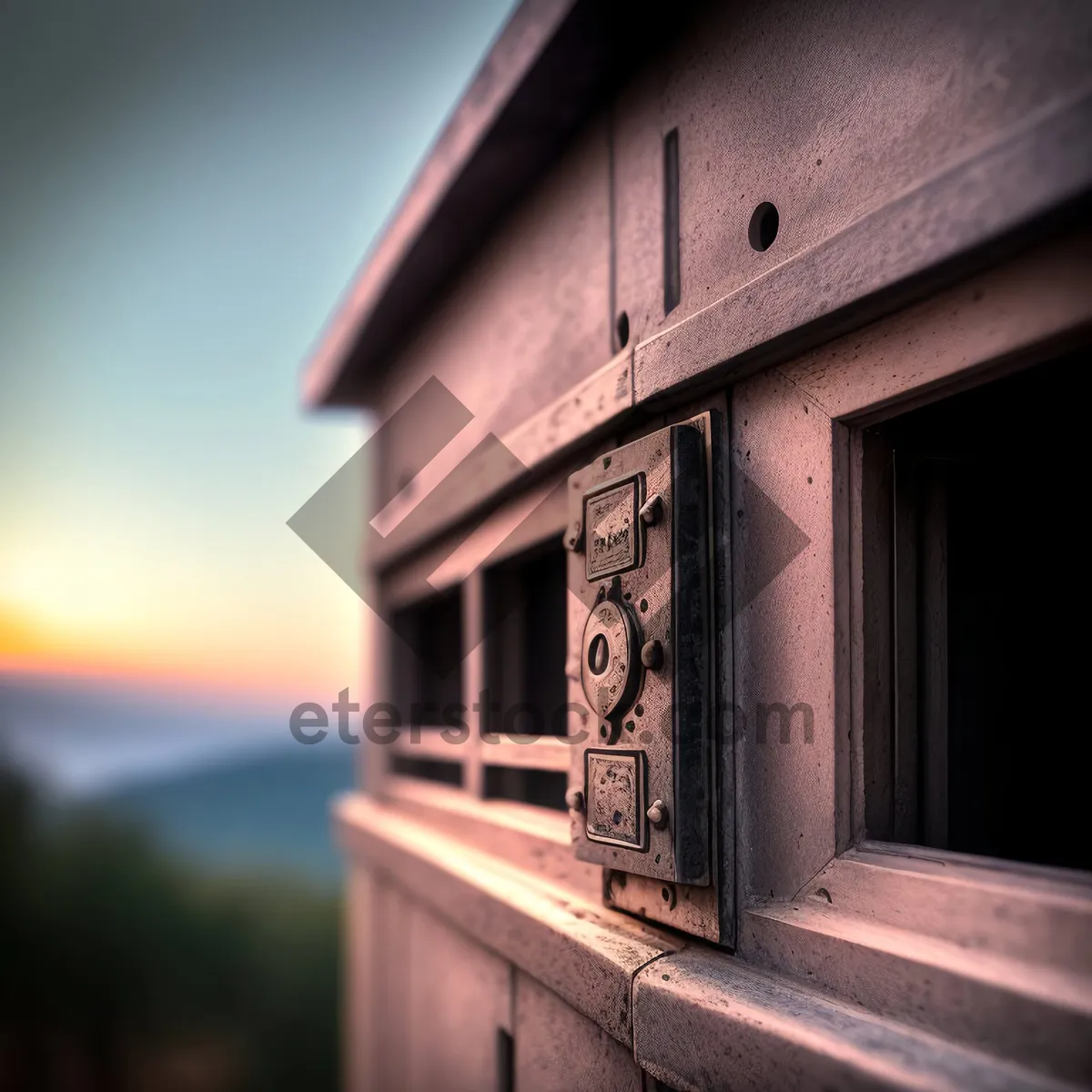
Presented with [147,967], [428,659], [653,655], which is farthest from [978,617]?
[147,967]

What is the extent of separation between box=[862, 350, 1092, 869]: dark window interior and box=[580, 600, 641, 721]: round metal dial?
517 mm

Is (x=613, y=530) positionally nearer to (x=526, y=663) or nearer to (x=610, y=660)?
(x=610, y=660)

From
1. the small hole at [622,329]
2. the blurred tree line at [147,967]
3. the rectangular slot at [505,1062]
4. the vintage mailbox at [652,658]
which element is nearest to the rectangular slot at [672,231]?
the small hole at [622,329]

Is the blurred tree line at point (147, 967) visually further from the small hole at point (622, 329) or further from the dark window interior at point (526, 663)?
the small hole at point (622, 329)

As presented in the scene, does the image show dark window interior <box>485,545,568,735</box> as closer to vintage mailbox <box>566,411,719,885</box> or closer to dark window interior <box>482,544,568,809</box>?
dark window interior <box>482,544,568,809</box>

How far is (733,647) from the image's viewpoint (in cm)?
188

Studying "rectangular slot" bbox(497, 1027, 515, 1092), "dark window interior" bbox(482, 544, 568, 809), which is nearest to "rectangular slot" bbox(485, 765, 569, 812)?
"dark window interior" bbox(482, 544, 568, 809)

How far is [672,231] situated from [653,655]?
97cm

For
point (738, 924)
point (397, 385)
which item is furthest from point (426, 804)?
point (738, 924)

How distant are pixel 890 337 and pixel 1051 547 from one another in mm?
751

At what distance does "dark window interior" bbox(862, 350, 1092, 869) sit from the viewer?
164cm

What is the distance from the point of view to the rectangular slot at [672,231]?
2.15m

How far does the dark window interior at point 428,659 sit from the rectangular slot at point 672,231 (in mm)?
2297

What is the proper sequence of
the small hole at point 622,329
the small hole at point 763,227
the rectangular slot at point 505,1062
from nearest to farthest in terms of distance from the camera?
the small hole at point 763,227, the small hole at point 622,329, the rectangular slot at point 505,1062
